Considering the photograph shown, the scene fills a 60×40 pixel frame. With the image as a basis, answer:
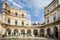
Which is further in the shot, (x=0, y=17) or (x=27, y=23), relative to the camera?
(x=27, y=23)

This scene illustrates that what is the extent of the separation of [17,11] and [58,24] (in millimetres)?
19887

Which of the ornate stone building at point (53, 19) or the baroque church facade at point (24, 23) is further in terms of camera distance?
the baroque church facade at point (24, 23)

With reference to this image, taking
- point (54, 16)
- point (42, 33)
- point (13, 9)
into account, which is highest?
point (13, 9)

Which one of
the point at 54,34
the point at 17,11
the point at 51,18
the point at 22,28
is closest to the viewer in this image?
the point at 54,34

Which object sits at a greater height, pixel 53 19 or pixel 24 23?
pixel 53 19

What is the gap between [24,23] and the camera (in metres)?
48.5

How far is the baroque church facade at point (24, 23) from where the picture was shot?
37.4 meters

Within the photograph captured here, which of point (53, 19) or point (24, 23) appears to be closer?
point (53, 19)

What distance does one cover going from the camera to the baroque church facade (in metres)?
37.4

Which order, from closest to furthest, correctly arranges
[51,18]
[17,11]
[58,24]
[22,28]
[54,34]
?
[58,24], [54,34], [51,18], [22,28], [17,11]

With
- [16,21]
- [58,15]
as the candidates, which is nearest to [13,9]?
[16,21]

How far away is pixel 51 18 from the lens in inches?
1571

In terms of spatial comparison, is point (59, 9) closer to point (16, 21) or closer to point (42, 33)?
point (42, 33)

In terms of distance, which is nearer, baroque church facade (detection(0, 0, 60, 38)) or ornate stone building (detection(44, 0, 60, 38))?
ornate stone building (detection(44, 0, 60, 38))
